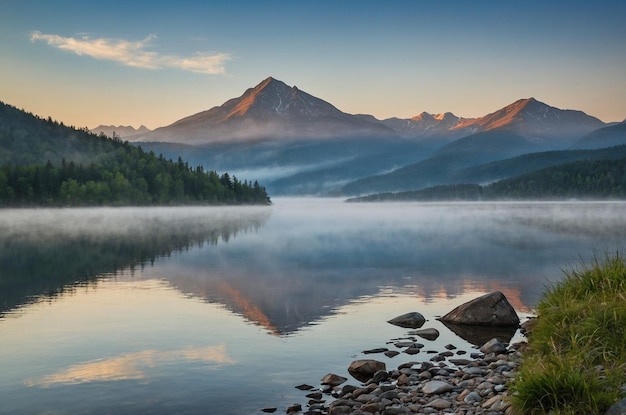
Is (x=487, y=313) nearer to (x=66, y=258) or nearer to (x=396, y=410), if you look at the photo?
(x=396, y=410)

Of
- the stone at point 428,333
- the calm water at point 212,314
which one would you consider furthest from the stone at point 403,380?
the stone at point 428,333

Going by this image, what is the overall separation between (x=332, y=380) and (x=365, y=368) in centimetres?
141

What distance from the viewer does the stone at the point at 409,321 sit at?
2575 centimetres

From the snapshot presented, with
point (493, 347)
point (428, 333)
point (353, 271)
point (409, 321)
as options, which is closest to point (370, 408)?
point (493, 347)

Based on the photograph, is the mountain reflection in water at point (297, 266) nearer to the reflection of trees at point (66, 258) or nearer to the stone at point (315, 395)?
the reflection of trees at point (66, 258)

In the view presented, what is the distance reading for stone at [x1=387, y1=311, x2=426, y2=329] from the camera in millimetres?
25750

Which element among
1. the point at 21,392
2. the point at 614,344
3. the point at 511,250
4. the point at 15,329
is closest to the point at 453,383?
the point at 614,344

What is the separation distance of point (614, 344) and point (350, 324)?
13.0 m

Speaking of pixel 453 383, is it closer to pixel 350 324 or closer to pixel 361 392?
pixel 361 392

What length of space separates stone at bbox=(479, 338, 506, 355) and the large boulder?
414 centimetres

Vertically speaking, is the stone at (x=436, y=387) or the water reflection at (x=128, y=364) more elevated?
the stone at (x=436, y=387)

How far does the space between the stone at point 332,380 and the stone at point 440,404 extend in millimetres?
3380

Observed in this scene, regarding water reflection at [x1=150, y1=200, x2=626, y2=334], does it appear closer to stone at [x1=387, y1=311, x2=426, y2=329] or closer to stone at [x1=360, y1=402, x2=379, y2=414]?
stone at [x1=387, y1=311, x2=426, y2=329]

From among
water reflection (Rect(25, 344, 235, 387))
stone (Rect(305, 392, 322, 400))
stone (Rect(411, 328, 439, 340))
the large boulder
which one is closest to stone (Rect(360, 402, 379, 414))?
stone (Rect(305, 392, 322, 400))
